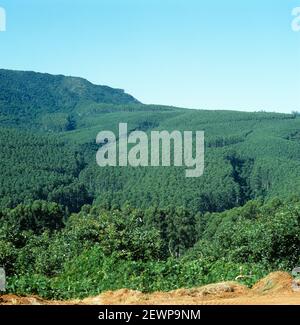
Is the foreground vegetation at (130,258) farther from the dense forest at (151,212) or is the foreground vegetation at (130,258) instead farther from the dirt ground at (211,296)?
the dirt ground at (211,296)

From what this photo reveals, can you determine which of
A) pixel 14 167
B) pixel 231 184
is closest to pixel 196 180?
pixel 231 184

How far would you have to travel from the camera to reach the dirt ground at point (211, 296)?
771cm

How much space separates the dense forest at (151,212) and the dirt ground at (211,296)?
1338 mm

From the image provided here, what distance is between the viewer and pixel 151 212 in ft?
215

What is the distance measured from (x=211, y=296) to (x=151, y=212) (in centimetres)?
5712

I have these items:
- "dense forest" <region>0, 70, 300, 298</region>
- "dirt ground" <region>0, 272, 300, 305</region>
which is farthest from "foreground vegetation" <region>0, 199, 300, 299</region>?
"dirt ground" <region>0, 272, 300, 305</region>

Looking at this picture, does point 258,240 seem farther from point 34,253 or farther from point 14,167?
point 14,167

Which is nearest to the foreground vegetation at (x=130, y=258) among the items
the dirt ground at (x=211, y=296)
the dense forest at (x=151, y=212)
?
the dense forest at (x=151, y=212)

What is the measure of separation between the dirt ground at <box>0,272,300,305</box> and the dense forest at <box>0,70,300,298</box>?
4.39 feet

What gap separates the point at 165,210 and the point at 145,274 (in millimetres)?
55401

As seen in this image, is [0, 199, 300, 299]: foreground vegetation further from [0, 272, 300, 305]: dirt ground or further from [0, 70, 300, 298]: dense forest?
[0, 272, 300, 305]: dirt ground

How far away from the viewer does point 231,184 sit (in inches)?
4385

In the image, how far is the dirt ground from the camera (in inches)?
303
